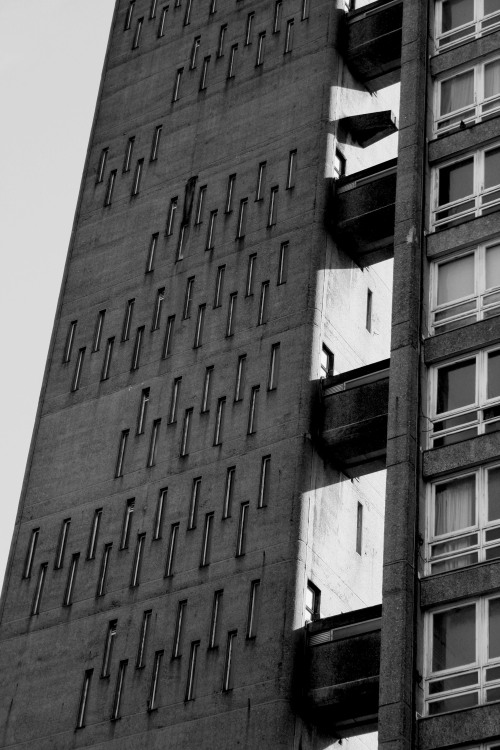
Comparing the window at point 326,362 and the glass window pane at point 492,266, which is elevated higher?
the window at point 326,362

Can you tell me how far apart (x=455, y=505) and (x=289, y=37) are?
2311 cm

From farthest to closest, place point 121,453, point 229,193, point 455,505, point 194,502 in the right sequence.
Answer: point 229,193 < point 121,453 < point 194,502 < point 455,505

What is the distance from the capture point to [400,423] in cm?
3934

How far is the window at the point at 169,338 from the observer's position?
50281 millimetres

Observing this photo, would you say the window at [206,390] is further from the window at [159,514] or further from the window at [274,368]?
the window at [159,514]

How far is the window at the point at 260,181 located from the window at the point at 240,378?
20.2ft

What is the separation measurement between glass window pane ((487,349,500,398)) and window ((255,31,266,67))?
19.6 m

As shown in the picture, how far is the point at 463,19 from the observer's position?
4862 centimetres

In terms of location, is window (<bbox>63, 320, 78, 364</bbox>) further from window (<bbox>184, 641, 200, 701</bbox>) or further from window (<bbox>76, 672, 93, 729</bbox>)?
window (<bbox>184, 641, 200, 701</bbox>)

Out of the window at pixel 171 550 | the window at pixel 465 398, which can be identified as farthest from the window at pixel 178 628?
the window at pixel 465 398

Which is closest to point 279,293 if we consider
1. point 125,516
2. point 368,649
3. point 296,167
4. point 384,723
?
point 296,167

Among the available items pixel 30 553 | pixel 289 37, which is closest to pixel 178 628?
pixel 30 553

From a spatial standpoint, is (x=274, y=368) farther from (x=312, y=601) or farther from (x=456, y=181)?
(x=456, y=181)

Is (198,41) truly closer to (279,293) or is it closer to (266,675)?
(279,293)
